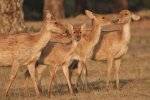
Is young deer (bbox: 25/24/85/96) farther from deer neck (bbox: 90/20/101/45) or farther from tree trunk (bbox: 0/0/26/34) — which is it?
tree trunk (bbox: 0/0/26/34)

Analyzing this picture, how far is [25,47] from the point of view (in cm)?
1598

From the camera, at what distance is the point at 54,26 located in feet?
53.1

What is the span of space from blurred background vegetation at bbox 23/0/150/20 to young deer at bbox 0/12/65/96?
2049 centimetres

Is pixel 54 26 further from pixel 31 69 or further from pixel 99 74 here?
pixel 99 74

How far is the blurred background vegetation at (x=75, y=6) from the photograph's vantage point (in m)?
38.2

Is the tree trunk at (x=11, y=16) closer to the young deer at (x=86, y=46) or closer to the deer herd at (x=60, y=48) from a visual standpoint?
the deer herd at (x=60, y=48)

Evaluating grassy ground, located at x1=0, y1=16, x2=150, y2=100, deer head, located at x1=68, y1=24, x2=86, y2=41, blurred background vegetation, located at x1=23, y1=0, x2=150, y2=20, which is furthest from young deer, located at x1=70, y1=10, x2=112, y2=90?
blurred background vegetation, located at x1=23, y1=0, x2=150, y2=20

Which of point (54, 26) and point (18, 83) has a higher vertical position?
point (54, 26)

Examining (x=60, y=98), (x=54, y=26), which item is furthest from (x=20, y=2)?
(x=60, y=98)

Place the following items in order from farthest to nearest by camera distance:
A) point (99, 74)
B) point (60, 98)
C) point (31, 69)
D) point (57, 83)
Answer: point (99, 74) < point (57, 83) < point (31, 69) < point (60, 98)

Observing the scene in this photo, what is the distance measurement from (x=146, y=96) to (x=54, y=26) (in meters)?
2.83

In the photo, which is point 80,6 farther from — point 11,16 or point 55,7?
point 11,16

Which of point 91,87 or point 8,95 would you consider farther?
point 91,87

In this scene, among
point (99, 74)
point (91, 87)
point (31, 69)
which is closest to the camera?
point (31, 69)
